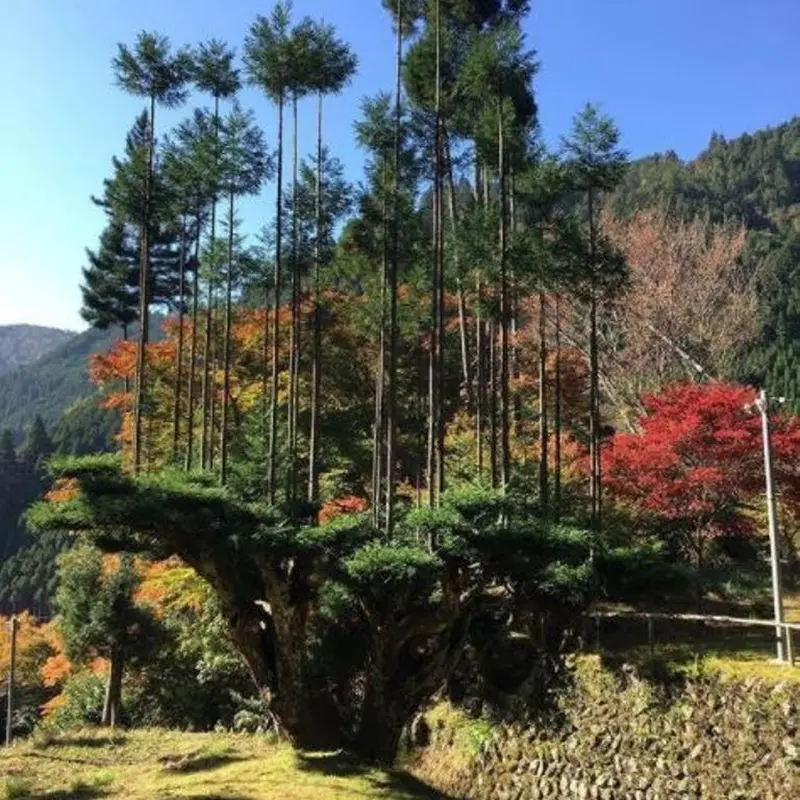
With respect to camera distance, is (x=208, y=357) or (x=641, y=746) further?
(x=208, y=357)

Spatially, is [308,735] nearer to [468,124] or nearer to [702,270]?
[468,124]

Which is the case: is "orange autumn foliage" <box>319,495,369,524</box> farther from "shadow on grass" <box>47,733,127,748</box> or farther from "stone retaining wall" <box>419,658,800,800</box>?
"shadow on grass" <box>47,733,127,748</box>

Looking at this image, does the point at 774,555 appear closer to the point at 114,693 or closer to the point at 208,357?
the point at 208,357

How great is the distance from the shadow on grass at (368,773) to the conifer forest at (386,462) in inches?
32.3

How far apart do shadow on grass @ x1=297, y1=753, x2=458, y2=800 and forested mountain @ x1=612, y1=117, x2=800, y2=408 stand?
26609 mm

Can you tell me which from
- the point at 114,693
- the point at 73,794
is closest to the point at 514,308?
the point at 114,693

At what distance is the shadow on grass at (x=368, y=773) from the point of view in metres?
9.75

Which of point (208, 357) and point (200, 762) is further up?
point (208, 357)

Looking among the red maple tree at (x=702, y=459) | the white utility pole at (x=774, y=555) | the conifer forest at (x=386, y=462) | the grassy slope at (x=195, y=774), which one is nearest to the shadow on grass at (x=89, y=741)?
the grassy slope at (x=195, y=774)

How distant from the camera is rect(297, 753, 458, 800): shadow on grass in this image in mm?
9747

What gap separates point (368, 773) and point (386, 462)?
7416 millimetres

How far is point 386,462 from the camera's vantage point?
1686 cm

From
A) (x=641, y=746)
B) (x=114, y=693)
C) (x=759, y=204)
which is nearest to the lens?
(x=641, y=746)

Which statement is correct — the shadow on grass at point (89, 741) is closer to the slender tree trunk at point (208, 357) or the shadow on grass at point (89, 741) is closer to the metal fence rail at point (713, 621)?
the slender tree trunk at point (208, 357)
